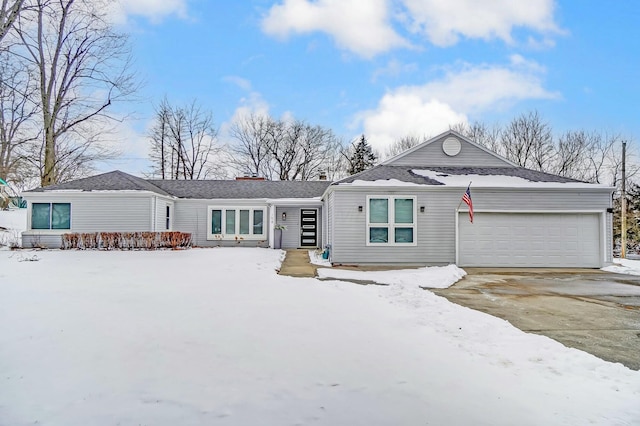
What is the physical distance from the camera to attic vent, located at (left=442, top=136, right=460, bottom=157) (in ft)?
45.2

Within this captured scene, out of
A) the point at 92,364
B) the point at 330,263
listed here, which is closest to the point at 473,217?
the point at 330,263

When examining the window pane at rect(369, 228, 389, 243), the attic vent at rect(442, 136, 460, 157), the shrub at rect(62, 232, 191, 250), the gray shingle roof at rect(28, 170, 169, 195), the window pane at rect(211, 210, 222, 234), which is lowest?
the shrub at rect(62, 232, 191, 250)

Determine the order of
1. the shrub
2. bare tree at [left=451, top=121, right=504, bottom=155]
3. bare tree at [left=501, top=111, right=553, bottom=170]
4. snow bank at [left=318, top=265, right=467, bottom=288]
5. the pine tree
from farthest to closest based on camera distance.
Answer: the pine tree
bare tree at [left=451, top=121, right=504, bottom=155]
bare tree at [left=501, top=111, right=553, bottom=170]
the shrub
snow bank at [left=318, top=265, right=467, bottom=288]

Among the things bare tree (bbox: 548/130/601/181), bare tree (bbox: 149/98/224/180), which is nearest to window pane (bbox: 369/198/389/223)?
bare tree (bbox: 149/98/224/180)

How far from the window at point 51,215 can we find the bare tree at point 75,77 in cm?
494

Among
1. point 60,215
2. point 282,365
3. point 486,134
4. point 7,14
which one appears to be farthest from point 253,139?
point 282,365

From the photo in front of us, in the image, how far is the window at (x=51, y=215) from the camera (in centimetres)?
1503

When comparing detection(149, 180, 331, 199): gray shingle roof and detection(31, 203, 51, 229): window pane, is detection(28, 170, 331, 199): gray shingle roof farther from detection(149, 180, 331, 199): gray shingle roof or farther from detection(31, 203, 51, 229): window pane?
detection(31, 203, 51, 229): window pane

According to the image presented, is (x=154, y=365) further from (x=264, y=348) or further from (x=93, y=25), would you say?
(x=93, y=25)

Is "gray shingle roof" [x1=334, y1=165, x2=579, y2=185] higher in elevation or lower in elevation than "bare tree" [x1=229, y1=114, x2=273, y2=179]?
lower

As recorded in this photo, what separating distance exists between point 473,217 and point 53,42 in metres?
22.4

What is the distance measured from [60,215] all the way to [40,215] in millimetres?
833

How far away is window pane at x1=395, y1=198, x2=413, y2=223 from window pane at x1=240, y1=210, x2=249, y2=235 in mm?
8187

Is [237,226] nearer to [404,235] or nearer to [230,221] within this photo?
[230,221]
